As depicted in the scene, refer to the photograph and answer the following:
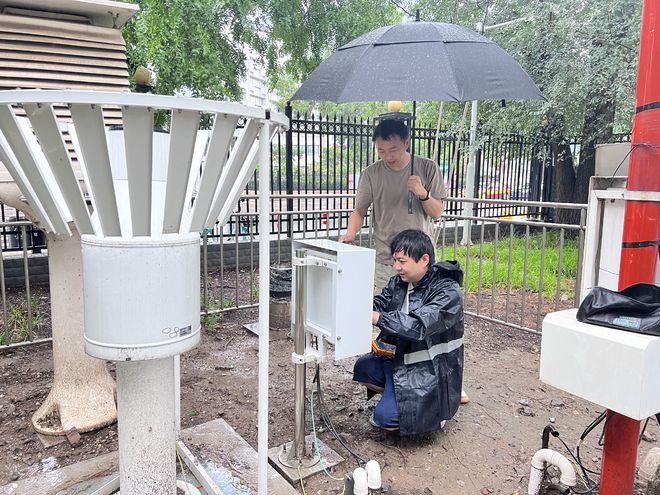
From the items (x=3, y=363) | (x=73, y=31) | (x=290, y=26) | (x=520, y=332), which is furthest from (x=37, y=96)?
(x=290, y=26)

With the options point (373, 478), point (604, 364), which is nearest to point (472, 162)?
point (373, 478)

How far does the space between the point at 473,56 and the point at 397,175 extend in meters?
0.87

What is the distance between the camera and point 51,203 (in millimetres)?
1721

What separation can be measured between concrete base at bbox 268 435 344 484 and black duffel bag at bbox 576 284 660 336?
153 cm

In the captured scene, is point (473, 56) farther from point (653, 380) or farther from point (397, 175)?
point (653, 380)

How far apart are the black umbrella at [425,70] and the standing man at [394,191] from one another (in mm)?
111

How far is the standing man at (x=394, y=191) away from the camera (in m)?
3.32

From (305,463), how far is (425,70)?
2.25m

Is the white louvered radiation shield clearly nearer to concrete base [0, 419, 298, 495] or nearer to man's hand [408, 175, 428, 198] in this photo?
concrete base [0, 419, 298, 495]

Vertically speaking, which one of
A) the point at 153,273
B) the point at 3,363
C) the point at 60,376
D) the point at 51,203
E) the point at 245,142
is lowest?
the point at 3,363

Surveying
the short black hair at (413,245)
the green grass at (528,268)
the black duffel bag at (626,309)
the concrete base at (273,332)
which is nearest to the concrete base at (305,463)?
the short black hair at (413,245)

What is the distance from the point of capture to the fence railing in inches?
190

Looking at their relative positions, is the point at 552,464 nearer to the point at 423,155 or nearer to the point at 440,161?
the point at 423,155

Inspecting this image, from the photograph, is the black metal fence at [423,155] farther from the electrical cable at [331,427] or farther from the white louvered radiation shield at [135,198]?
the white louvered radiation shield at [135,198]
